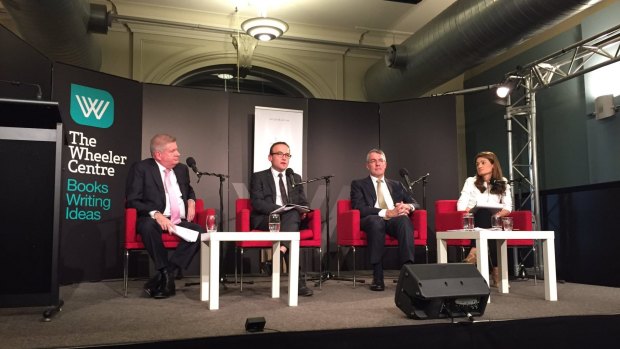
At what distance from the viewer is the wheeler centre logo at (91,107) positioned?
5312 mm

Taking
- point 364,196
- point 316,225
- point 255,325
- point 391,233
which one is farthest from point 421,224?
point 255,325

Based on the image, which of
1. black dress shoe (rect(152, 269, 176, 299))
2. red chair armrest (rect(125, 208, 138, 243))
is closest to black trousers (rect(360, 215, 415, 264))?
black dress shoe (rect(152, 269, 176, 299))

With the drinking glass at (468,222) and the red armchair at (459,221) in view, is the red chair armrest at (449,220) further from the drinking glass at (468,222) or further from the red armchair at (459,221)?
the drinking glass at (468,222)

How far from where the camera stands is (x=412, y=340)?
2416mm

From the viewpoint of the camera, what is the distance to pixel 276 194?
4.80 metres

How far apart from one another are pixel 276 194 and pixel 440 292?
2344 millimetres

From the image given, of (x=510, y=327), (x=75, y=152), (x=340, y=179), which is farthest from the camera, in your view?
(x=340, y=179)

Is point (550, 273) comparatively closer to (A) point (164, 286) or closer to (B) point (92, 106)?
(A) point (164, 286)

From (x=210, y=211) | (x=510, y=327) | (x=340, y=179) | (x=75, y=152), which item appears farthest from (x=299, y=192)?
(x=510, y=327)

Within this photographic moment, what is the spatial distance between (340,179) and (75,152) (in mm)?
3065

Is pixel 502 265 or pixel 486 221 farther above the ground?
pixel 486 221

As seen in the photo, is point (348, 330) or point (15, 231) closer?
point (348, 330)

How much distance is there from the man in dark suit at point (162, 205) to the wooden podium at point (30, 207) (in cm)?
88

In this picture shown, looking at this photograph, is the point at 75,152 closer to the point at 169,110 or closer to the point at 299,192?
the point at 169,110
